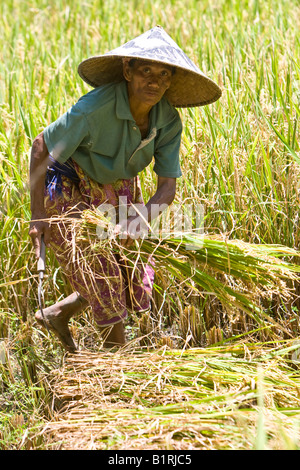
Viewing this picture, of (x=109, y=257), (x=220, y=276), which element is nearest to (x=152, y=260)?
(x=109, y=257)

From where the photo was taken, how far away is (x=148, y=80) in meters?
2.42

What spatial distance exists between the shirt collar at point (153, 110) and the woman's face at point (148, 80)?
0.04 meters

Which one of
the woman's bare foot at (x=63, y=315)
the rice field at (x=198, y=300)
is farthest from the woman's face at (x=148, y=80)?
the woman's bare foot at (x=63, y=315)

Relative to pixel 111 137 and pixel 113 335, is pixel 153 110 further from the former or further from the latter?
pixel 113 335

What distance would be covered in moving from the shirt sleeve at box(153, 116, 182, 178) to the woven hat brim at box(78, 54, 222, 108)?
133 millimetres

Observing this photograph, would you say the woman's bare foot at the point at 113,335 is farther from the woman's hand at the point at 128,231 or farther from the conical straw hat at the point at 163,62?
the conical straw hat at the point at 163,62

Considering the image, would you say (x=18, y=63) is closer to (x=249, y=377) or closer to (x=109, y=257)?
(x=109, y=257)

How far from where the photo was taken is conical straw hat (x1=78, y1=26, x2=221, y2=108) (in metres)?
2.38

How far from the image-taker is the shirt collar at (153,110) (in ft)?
8.02

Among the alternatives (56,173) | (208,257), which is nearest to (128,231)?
(208,257)

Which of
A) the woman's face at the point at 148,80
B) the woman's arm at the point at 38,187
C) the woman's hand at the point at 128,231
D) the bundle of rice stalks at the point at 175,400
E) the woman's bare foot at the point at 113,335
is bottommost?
the bundle of rice stalks at the point at 175,400

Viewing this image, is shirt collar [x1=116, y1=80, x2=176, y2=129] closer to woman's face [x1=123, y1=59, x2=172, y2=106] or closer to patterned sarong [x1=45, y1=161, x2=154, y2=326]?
woman's face [x1=123, y1=59, x2=172, y2=106]

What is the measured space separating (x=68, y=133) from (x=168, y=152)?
1.41 ft
